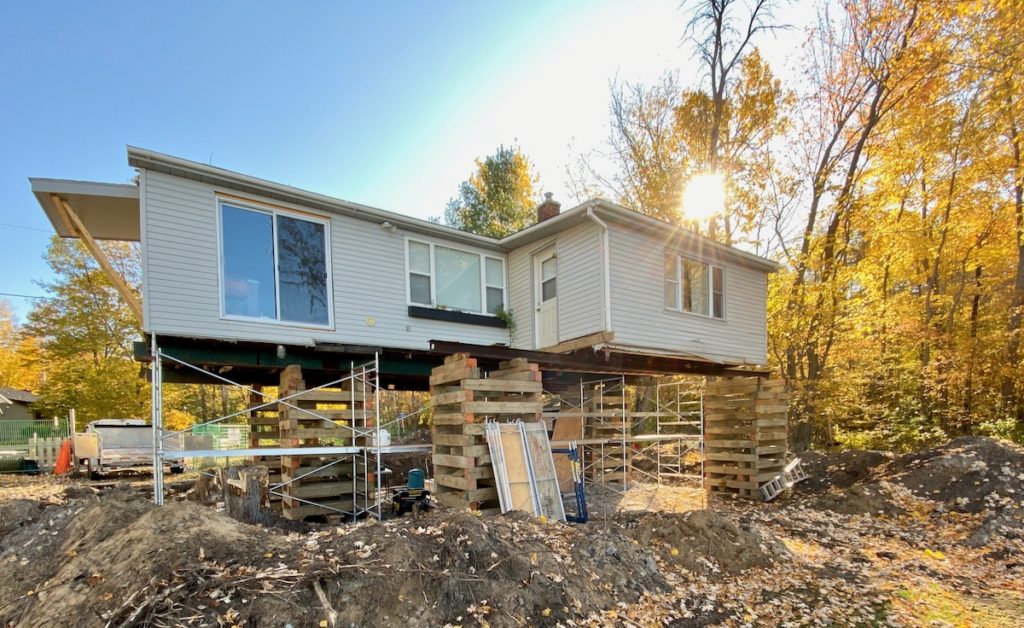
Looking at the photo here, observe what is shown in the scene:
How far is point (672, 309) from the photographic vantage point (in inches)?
401

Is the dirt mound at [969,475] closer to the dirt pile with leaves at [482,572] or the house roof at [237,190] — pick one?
the dirt pile with leaves at [482,572]

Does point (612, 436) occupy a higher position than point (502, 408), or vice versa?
point (502, 408)

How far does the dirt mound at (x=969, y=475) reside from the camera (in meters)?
7.91

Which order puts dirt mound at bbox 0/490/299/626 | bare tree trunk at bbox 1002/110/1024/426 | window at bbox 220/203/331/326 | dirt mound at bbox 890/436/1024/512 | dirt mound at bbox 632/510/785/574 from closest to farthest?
dirt mound at bbox 0/490/299/626 → dirt mound at bbox 632/510/785/574 → window at bbox 220/203/331/326 → dirt mound at bbox 890/436/1024/512 → bare tree trunk at bbox 1002/110/1024/426

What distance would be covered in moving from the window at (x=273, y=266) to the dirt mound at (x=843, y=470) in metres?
11.3

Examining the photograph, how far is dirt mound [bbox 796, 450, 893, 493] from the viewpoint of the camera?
10.4m

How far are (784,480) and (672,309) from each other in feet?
16.2

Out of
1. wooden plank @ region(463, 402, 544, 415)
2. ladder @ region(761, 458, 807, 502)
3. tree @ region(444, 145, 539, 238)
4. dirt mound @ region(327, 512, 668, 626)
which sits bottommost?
→ ladder @ region(761, 458, 807, 502)

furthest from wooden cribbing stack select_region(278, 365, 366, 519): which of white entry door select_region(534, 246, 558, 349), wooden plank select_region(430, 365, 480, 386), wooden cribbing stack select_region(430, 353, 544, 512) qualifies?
white entry door select_region(534, 246, 558, 349)

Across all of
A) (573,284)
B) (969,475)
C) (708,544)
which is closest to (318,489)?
(573,284)

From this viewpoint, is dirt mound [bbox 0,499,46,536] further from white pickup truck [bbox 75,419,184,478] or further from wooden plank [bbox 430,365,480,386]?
white pickup truck [bbox 75,419,184,478]

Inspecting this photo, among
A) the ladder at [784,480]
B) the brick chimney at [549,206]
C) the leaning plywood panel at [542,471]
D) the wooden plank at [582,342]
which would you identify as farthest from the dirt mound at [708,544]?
the brick chimney at [549,206]

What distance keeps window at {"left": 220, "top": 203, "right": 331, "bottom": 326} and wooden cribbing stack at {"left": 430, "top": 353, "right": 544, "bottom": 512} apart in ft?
9.24

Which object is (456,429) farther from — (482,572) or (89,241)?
(89,241)
